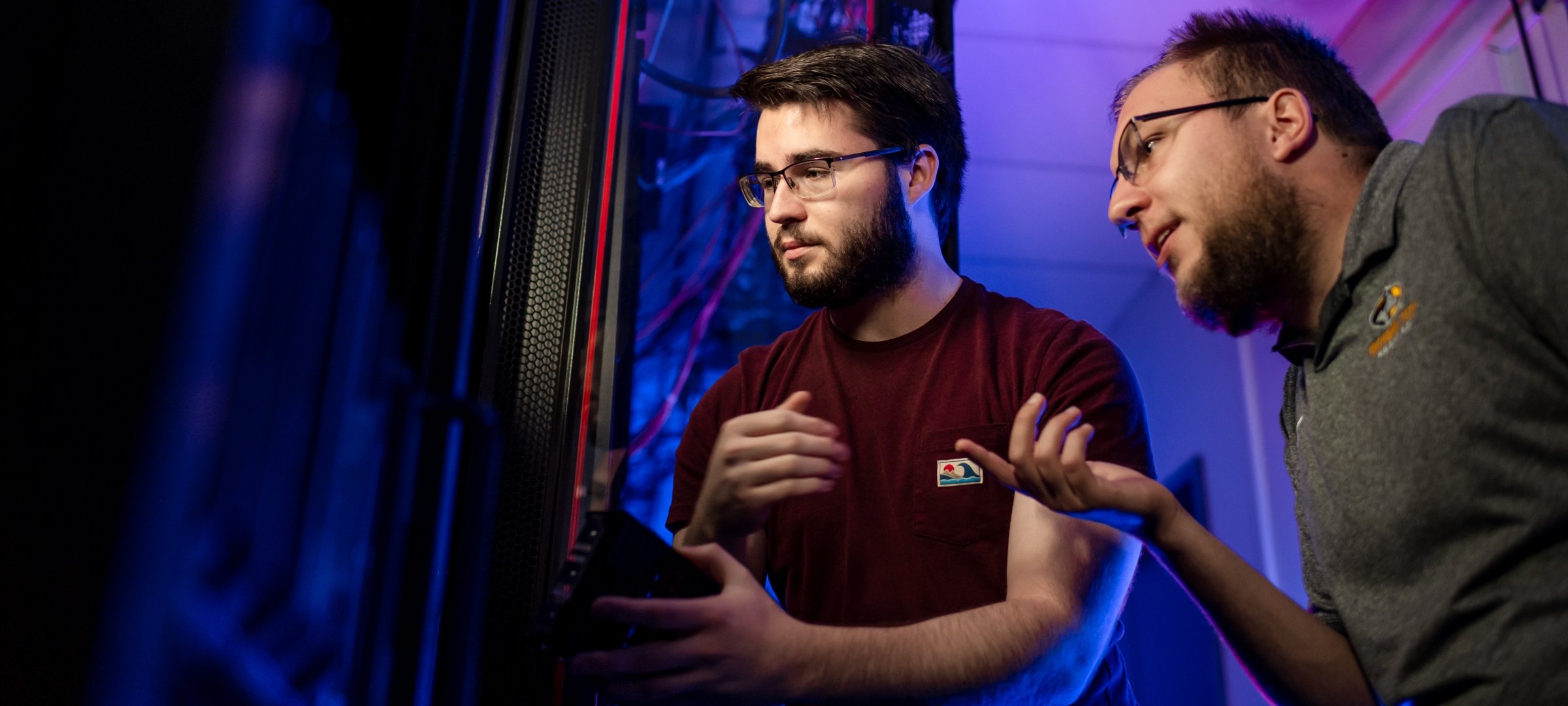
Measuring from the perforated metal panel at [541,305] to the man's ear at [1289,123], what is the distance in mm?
1006

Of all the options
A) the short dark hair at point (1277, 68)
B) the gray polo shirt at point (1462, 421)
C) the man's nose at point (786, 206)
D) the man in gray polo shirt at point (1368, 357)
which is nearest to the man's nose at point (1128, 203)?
the man in gray polo shirt at point (1368, 357)

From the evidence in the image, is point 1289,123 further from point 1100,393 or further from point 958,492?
point 958,492

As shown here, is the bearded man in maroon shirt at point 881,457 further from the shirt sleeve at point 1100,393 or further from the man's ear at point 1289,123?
the man's ear at point 1289,123

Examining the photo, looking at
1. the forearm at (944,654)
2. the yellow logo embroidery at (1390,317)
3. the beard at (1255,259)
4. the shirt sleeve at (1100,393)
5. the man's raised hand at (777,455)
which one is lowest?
the forearm at (944,654)

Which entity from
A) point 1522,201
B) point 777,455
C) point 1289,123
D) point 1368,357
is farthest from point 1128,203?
point 777,455

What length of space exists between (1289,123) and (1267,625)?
63 cm

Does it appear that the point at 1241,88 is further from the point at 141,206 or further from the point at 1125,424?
the point at 141,206

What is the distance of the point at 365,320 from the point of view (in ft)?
5.04

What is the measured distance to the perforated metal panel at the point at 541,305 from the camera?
4.89ft

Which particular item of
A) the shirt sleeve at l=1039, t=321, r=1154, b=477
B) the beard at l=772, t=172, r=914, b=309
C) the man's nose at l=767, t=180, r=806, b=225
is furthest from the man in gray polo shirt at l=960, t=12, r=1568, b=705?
the man's nose at l=767, t=180, r=806, b=225

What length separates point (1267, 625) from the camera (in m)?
1.17

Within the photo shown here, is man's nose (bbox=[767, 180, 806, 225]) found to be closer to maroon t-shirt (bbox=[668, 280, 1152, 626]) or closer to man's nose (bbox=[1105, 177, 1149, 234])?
maroon t-shirt (bbox=[668, 280, 1152, 626])

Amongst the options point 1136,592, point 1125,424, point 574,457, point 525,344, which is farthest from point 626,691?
point 1136,592

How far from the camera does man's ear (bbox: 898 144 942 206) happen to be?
181 centimetres
